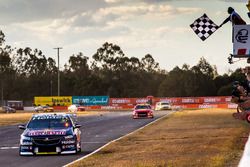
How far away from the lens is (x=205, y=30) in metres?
18.7

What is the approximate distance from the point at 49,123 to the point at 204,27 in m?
6.50

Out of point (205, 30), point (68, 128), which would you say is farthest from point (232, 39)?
point (68, 128)

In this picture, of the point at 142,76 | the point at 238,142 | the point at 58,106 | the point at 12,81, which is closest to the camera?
the point at 238,142

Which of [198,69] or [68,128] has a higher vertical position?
[198,69]

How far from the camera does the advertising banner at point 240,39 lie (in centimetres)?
1758

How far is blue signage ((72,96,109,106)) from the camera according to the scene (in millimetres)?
122594

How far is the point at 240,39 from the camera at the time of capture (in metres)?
17.8

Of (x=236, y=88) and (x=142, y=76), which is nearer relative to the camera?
(x=236, y=88)

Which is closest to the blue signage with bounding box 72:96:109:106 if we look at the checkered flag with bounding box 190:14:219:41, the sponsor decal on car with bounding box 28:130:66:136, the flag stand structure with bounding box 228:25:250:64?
the sponsor decal on car with bounding box 28:130:66:136

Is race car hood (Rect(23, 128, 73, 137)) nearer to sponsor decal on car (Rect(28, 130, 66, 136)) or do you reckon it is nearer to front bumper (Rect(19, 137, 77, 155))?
sponsor decal on car (Rect(28, 130, 66, 136))

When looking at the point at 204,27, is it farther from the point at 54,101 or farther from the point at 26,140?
the point at 54,101

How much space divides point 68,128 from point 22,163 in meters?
2.97

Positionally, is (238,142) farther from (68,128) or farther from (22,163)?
(22,163)

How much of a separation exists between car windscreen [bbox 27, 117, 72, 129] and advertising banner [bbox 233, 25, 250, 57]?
6.67m
